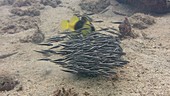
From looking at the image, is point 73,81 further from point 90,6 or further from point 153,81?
point 90,6

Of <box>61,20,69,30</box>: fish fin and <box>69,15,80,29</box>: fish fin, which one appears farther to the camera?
<box>69,15,80,29</box>: fish fin

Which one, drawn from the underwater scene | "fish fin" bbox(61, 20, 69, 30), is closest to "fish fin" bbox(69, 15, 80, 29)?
the underwater scene

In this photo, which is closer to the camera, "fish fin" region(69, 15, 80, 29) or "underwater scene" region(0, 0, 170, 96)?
"underwater scene" region(0, 0, 170, 96)

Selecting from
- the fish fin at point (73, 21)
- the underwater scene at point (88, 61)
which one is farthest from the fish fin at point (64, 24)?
the fish fin at point (73, 21)

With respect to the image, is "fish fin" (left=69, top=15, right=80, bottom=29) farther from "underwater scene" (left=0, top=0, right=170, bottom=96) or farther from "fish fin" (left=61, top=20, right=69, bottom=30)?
"fish fin" (left=61, top=20, right=69, bottom=30)

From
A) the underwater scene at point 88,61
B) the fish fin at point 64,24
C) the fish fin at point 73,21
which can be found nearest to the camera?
the underwater scene at point 88,61

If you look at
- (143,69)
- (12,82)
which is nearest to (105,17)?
(143,69)

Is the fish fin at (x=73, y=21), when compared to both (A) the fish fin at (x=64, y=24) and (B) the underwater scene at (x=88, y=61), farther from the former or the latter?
(A) the fish fin at (x=64, y=24)

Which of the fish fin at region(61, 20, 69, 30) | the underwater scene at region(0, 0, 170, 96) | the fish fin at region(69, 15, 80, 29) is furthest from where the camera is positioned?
the fish fin at region(69, 15, 80, 29)

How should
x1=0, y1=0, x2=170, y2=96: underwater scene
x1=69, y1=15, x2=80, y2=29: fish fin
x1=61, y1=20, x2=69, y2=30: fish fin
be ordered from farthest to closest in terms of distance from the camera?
x1=69, y1=15, x2=80, y2=29: fish fin, x1=61, y1=20, x2=69, y2=30: fish fin, x1=0, y1=0, x2=170, y2=96: underwater scene

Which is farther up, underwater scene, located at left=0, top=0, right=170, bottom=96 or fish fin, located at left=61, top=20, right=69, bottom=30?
fish fin, located at left=61, top=20, right=69, bottom=30

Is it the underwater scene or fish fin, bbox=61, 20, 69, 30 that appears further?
fish fin, bbox=61, 20, 69, 30
